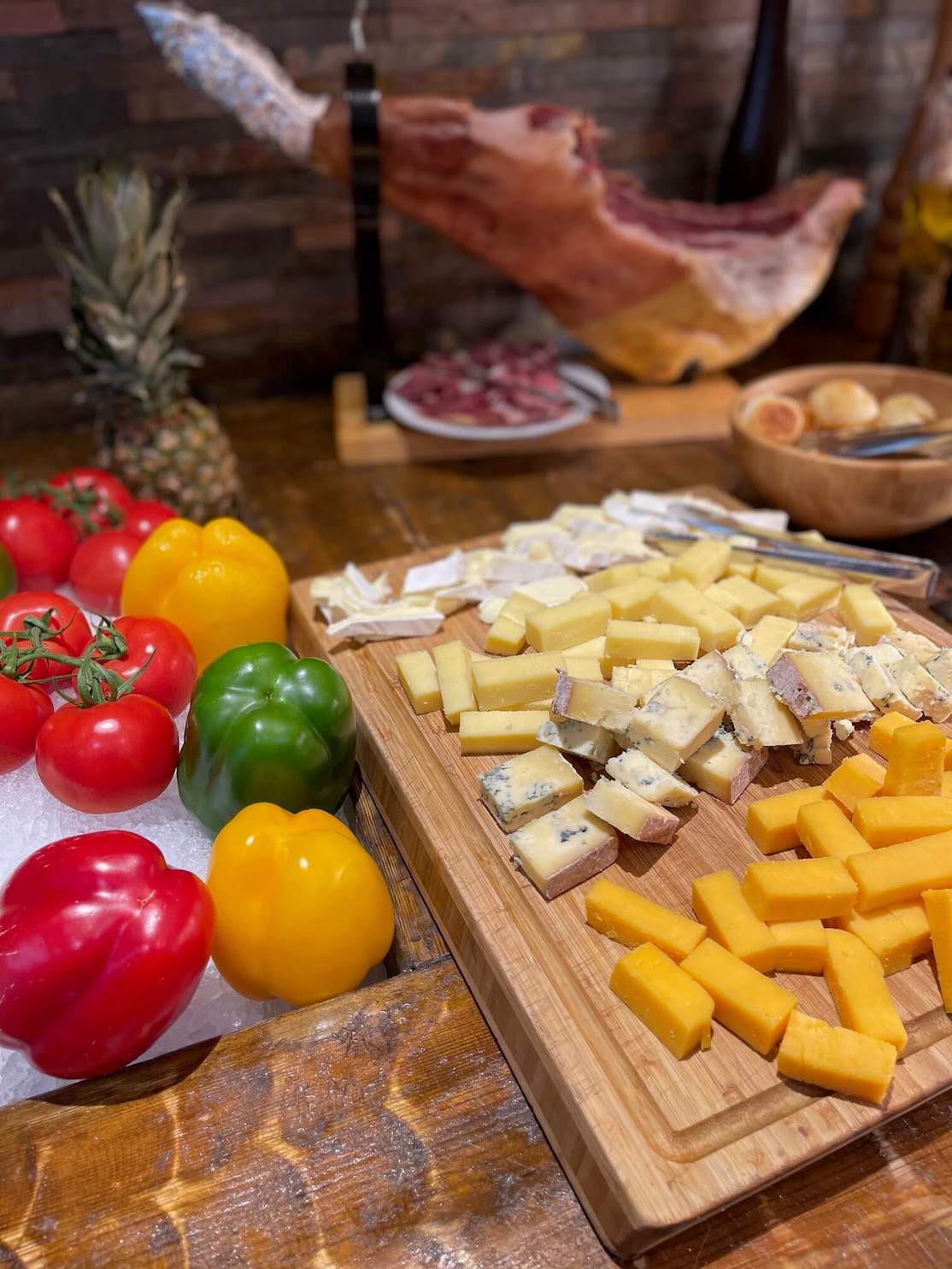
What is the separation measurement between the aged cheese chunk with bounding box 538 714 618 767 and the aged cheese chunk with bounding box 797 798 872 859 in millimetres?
186

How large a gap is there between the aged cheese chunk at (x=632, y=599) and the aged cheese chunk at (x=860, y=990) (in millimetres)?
451

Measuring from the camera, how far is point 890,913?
2.66ft

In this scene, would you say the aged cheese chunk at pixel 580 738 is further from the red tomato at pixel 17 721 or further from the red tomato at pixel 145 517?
the red tomato at pixel 145 517

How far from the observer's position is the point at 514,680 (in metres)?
1.02

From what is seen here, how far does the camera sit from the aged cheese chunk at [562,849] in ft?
2.78

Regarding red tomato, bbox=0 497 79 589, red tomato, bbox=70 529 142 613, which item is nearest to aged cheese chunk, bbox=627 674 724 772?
red tomato, bbox=70 529 142 613

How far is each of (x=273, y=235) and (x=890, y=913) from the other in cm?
179

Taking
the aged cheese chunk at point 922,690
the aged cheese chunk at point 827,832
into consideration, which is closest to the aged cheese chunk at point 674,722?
the aged cheese chunk at point 827,832

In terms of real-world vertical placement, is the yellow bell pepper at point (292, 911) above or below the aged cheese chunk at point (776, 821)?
below

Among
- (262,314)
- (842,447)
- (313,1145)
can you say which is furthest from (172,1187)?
(262,314)

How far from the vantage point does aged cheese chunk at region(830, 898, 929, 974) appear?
79 cm

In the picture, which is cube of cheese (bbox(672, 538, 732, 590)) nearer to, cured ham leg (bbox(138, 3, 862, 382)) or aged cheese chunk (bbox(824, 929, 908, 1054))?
aged cheese chunk (bbox(824, 929, 908, 1054))

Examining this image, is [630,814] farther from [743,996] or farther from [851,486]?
[851,486]

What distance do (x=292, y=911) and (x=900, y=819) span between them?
54 centimetres
